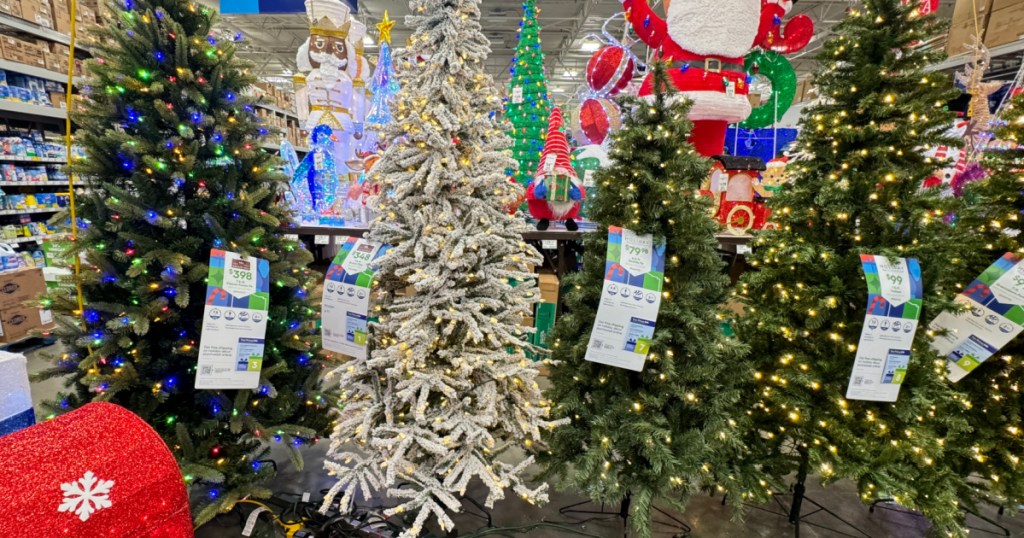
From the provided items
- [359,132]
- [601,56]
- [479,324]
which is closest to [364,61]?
[359,132]

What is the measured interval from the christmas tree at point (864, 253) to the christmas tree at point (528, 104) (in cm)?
213

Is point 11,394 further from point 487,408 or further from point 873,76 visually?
point 873,76

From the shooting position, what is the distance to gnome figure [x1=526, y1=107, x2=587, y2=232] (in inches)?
105

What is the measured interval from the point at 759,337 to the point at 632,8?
1831 mm

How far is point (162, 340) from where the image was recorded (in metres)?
1.65

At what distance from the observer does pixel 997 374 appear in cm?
172

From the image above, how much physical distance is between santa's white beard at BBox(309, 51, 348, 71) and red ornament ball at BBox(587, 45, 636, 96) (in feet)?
5.62

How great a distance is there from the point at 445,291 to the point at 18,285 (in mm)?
4421

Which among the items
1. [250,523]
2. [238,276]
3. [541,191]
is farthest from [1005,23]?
[250,523]

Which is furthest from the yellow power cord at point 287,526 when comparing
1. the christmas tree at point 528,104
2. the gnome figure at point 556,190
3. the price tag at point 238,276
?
the christmas tree at point 528,104

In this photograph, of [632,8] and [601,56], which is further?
[601,56]

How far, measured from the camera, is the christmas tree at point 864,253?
4.92ft

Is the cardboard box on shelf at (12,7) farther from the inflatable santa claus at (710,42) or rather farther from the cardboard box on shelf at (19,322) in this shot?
the inflatable santa claus at (710,42)

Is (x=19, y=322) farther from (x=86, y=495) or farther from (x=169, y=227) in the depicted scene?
(x=86, y=495)
